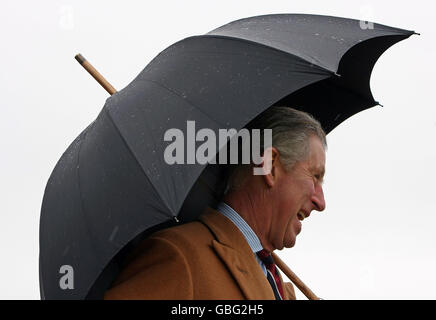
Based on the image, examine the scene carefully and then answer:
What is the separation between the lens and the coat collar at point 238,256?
4398mm

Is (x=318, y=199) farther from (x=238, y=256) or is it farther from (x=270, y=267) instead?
(x=238, y=256)

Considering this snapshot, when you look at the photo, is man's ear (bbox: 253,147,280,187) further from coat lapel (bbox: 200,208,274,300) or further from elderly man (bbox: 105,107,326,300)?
coat lapel (bbox: 200,208,274,300)

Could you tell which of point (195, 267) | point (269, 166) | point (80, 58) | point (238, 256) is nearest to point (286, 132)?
point (269, 166)

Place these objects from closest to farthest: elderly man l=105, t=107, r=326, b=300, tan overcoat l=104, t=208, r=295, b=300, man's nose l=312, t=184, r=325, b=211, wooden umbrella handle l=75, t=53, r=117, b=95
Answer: tan overcoat l=104, t=208, r=295, b=300, elderly man l=105, t=107, r=326, b=300, man's nose l=312, t=184, r=325, b=211, wooden umbrella handle l=75, t=53, r=117, b=95

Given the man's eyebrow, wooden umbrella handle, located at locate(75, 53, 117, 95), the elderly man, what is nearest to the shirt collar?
the elderly man

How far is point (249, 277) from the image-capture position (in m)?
4.45

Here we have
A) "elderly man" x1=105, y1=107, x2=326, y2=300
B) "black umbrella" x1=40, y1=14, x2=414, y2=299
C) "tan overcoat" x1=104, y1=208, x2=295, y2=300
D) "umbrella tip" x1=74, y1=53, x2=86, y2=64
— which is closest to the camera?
"black umbrella" x1=40, y1=14, x2=414, y2=299

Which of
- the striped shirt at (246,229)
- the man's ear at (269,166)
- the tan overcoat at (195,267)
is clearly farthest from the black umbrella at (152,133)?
the man's ear at (269,166)

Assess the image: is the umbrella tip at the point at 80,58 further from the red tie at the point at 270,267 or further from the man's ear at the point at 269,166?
the red tie at the point at 270,267

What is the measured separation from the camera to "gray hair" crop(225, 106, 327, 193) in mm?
4648

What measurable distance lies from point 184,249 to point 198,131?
0.67 metres

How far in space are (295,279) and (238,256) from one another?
0.74 metres

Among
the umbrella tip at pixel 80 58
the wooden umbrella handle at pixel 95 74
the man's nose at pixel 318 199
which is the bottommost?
the man's nose at pixel 318 199

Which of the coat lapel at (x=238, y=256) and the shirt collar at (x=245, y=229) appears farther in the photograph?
the shirt collar at (x=245, y=229)
